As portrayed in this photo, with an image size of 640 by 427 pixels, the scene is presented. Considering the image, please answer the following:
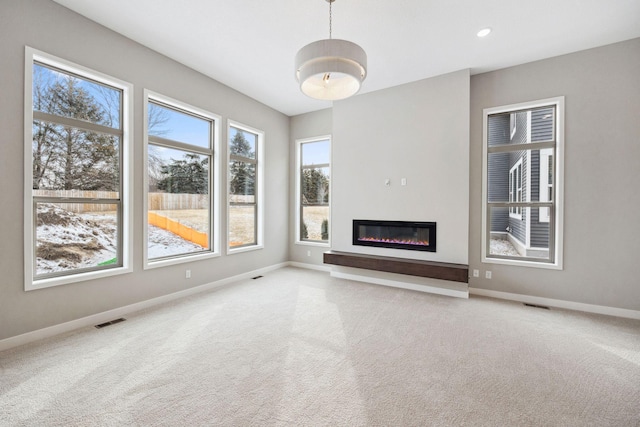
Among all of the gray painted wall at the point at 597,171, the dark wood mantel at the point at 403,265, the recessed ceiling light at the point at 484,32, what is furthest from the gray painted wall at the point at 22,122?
the gray painted wall at the point at 597,171

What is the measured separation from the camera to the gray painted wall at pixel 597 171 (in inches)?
126

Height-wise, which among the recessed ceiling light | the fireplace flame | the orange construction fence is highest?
the recessed ceiling light

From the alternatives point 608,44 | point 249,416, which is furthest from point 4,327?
point 608,44

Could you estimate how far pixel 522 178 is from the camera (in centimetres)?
390

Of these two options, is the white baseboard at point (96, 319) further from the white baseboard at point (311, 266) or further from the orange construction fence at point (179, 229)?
the white baseboard at point (311, 266)

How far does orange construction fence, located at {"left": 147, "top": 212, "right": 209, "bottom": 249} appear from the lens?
143 inches

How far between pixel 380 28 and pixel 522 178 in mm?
2936

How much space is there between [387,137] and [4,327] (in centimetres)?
507

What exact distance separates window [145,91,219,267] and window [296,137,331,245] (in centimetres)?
204

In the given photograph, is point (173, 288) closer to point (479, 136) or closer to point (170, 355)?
point (170, 355)

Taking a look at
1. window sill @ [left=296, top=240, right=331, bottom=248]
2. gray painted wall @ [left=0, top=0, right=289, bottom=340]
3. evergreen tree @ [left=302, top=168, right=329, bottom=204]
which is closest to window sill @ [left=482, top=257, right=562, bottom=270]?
window sill @ [left=296, top=240, right=331, bottom=248]

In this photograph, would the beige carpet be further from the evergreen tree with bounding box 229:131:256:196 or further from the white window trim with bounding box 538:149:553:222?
the evergreen tree with bounding box 229:131:256:196

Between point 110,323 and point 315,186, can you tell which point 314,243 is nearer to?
point 315,186

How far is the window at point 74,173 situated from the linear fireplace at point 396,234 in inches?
137
